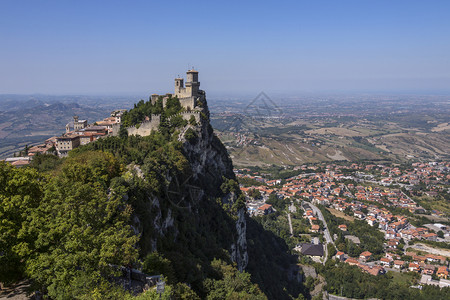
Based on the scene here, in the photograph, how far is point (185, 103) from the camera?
4394 centimetres

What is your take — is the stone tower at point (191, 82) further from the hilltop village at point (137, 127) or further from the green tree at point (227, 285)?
the green tree at point (227, 285)

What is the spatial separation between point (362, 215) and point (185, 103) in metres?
65.9

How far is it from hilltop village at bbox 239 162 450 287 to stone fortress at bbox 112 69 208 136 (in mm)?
38511

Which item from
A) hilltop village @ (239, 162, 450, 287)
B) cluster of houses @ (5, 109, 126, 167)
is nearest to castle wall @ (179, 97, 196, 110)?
cluster of houses @ (5, 109, 126, 167)

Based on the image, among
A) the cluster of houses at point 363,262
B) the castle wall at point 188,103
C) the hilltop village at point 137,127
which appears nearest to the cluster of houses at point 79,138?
the hilltop village at point 137,127

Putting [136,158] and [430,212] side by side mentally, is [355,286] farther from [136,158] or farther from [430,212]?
[430,212]

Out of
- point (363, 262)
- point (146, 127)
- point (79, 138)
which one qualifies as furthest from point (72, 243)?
point (363, 262)

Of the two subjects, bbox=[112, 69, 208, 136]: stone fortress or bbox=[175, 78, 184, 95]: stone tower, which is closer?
bbox=[112, 69, 208, 136]: stone fortress

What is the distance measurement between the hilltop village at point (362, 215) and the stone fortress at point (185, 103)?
38.5 metres

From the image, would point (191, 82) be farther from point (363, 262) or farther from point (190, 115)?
point (363, 262)

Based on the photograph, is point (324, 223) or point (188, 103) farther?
point (324, 223)

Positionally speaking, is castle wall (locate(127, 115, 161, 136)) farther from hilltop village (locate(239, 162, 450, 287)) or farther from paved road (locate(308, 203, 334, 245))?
paved road (locate(308, 203, 334, 245))

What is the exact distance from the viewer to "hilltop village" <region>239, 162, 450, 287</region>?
6544cm

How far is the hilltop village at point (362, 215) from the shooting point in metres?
65.4
